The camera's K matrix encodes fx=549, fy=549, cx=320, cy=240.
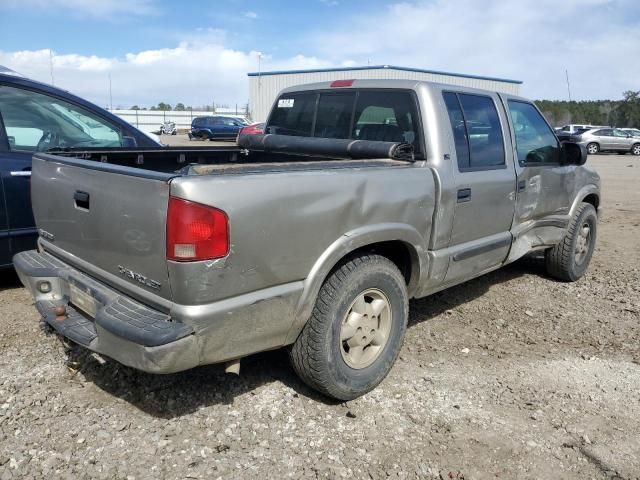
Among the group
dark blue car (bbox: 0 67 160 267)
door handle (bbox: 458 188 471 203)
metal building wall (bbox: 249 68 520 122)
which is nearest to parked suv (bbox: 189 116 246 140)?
metal building wall (bbox: 249 68 520 122)

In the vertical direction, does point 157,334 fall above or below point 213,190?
below

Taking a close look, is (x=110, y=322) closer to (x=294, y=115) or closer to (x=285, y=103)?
(x=294, y=115)

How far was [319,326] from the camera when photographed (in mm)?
2844

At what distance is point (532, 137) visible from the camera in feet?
15.3

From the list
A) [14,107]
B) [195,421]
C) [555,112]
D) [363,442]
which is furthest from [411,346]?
[555,112]

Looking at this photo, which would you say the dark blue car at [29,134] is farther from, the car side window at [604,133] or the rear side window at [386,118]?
the car side window at [604,133]

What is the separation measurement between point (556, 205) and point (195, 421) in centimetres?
369

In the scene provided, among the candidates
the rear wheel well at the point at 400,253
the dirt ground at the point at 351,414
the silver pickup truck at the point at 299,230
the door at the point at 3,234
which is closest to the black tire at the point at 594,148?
the silver pickup truck at the point at 299,230

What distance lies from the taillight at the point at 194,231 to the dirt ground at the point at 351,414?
1007mm

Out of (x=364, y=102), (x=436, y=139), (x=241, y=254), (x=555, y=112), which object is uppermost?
(x=555, y=112)

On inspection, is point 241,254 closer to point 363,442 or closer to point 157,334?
point 157,334

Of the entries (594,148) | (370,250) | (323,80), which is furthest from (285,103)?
(323,80)

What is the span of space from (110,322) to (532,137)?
12.3 feet

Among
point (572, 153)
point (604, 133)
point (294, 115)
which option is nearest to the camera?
point (294, 115)
